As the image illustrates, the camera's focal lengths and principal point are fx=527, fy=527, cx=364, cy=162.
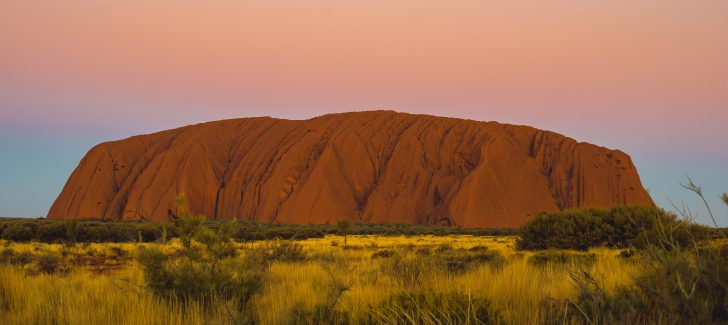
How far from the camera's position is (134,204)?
266 ft

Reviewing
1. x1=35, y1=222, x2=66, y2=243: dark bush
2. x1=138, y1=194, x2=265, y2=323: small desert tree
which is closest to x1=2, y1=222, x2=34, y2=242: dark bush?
x1=35, y1=222, x2=66, y2=243: dark bush

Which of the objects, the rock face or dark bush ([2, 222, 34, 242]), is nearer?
dark bush ([2, 222, 34, 242])

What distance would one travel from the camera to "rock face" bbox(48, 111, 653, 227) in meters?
74.4

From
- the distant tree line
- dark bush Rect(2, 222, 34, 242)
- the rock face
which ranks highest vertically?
the rock face

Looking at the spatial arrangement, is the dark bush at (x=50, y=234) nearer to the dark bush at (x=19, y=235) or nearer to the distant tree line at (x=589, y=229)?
the dark bush at (x=19, y=235)

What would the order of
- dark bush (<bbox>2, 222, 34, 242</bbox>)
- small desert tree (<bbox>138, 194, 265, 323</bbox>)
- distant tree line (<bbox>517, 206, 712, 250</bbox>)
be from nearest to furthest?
small desert tree (<bbox>138, 194, 265, 323</bbox>)
distant tree line (<bbox>517, 206, 712, 250</bbox>)
dark bush (<bbox>2, 222, 34, 242</bbox>)

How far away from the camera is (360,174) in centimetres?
7950

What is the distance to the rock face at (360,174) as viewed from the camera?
74.4 meters

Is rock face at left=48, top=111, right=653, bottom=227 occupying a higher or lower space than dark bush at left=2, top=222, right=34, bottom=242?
higher

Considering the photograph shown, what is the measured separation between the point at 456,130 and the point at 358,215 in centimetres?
Result: 2333

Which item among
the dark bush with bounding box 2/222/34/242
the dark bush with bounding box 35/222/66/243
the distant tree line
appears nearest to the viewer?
the distant tree line

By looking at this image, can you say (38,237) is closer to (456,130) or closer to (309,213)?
(309,213)

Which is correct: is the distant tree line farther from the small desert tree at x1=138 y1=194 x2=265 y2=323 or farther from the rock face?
the rock face

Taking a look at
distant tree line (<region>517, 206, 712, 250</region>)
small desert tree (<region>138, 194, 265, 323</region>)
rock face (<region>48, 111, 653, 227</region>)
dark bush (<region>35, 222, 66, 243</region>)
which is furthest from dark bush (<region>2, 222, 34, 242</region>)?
rock face (<region>48, 111, 653, 227</region>)
